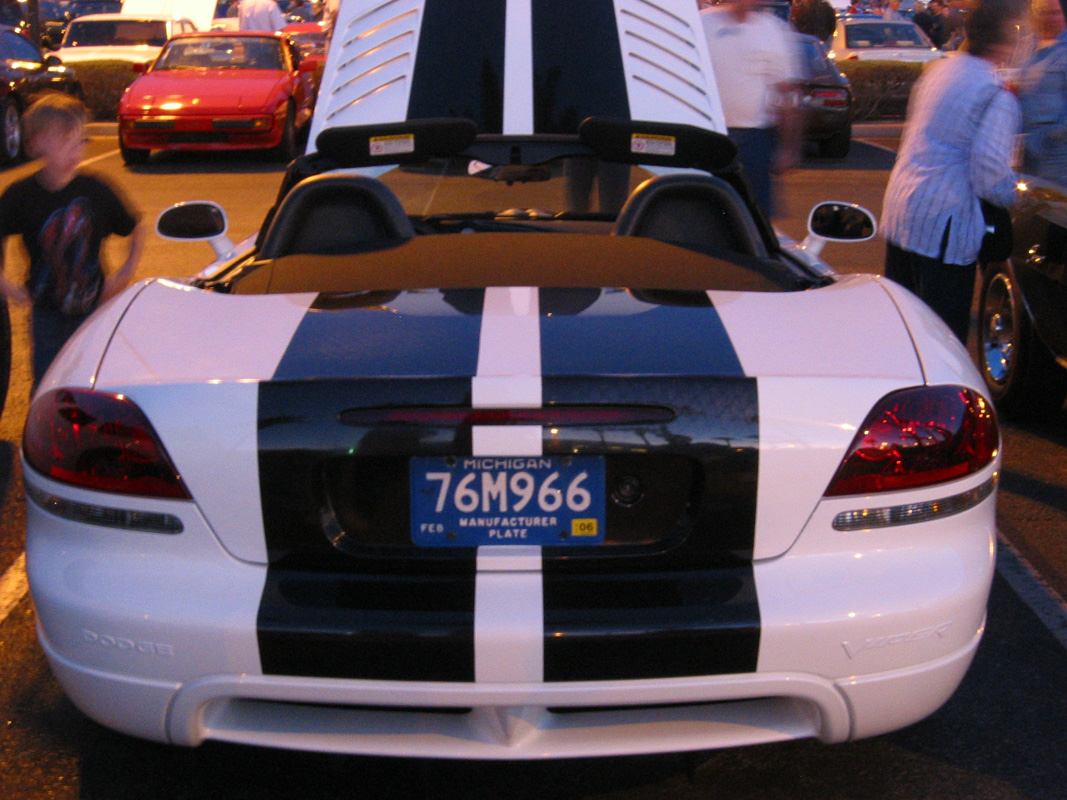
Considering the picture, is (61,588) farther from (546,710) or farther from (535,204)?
(535,204)

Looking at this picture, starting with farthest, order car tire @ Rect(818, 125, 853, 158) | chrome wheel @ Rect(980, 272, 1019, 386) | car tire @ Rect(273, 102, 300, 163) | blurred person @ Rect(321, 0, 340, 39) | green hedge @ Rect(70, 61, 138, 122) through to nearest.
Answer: green hedge @ Rect(70, 61, 138, 122)
car tire @ Rect(818, 125, 853, 158)
car tire @ Rect(273, 102, 300, 163)
chrome wheel @ Rect(980, 272, 1019, 386)
blurred person @ Rect(321, 0, 340, 39)

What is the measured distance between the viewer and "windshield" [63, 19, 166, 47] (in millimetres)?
18609

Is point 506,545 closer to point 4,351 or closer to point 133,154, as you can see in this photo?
point 4,351

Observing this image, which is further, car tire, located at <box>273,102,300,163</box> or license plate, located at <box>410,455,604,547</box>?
car tire, located at <box>273,102,300,163</box>

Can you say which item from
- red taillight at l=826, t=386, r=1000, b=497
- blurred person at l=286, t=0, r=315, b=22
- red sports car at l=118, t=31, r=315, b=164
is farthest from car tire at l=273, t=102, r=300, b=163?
blurred person at l=286, t=0, r=315, b=22

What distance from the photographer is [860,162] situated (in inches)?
552

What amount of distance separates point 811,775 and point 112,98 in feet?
57.7

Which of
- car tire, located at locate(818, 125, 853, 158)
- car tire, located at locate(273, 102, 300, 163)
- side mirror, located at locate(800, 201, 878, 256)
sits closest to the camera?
side mirror, located at locate(800, 201, 878, 256)

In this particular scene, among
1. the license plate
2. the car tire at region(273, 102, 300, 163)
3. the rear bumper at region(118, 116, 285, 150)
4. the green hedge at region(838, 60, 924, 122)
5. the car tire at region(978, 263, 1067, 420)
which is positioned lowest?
the green hedge at region(838, 60, 924, 122)

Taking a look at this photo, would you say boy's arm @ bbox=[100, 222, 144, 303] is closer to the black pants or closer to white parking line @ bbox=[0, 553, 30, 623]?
white parking line @ bbox=[0, 553, 30, 623]

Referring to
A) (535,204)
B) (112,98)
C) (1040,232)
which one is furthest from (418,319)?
(112,98)

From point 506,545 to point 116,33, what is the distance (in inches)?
744

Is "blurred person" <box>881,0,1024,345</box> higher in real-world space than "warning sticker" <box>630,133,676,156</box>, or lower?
lower

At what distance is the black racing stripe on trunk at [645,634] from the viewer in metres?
2.06
